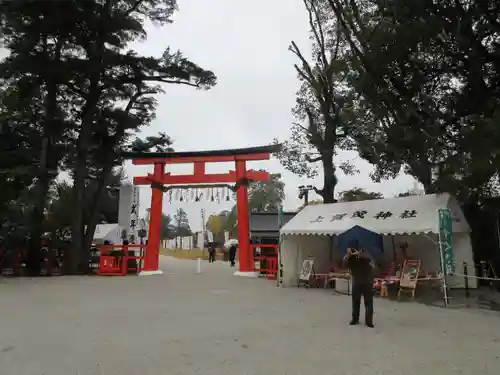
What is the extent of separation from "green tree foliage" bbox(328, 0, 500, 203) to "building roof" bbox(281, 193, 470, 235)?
2.08 ft

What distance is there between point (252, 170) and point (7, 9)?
1152 centimetres

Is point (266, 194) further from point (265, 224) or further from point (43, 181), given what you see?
point (43, 181)

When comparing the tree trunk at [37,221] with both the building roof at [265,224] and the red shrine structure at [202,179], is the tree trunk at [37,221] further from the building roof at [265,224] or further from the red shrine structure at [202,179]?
the building roof at [265,224]

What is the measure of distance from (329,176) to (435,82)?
6.10 meters

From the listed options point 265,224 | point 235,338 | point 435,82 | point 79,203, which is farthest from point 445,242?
point 265,224

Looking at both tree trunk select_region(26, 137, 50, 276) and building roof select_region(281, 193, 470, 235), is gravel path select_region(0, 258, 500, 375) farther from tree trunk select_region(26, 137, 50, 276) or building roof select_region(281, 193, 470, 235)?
tree trunk select_region(26, 137, 50, 276)

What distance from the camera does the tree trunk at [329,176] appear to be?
16125 mm

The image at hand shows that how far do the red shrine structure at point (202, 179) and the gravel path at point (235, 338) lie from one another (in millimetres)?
7705

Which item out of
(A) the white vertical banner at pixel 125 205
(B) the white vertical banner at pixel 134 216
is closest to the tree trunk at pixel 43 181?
(A) the white vertical banner at pixel 125 205

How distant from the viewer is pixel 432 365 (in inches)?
181

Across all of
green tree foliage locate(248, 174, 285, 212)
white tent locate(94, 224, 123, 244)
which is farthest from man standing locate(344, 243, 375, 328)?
green tree foliage locate(248, 174, 285, 212)

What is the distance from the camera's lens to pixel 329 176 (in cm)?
1620

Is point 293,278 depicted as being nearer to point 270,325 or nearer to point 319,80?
point 270,325

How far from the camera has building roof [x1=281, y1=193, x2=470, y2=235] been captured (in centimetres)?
1010
